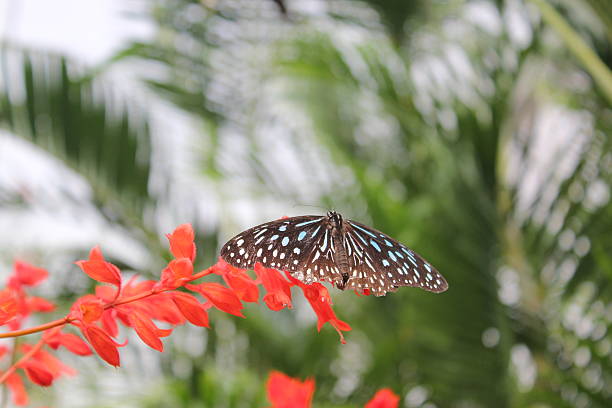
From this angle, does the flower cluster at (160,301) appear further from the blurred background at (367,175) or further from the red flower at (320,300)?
the blurred background at (367,175)

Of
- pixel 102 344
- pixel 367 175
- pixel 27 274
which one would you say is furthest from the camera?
pixel 367 175

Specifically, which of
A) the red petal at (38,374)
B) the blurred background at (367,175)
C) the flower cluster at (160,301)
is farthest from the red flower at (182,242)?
the blurred background at (367,175)

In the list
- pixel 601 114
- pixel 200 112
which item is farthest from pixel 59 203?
pixel 601 114

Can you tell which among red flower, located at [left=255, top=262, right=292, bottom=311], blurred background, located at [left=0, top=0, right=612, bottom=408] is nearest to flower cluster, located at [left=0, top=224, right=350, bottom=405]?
red flower, located at [left=255, top=262, right=292, bottom=311]

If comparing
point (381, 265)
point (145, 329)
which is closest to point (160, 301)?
point (145, 329)

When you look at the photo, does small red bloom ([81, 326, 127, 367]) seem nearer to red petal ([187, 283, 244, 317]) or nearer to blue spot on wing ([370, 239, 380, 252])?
red petal ([187, 283, 244, 317])

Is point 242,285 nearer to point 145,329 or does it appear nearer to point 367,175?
point 145,329
